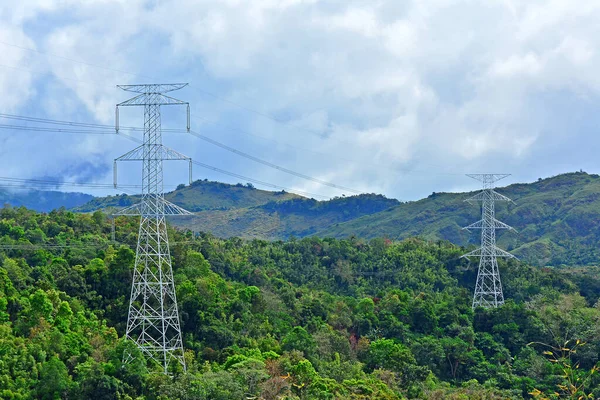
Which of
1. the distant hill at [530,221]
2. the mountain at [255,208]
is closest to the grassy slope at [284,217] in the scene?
the mountain at [255,208]

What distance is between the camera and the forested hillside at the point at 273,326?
35.0 m

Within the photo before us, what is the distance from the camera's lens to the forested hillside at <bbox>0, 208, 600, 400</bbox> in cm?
3500

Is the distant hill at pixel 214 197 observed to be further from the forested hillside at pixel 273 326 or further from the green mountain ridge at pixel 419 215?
the forested hillside at pixel 273 326

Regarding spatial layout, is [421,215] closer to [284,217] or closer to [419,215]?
[419,215]

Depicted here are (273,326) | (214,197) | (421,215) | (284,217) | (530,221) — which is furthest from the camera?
(214,197)

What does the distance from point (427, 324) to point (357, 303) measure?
4750 millimetres

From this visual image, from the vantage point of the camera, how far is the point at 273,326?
4719cm

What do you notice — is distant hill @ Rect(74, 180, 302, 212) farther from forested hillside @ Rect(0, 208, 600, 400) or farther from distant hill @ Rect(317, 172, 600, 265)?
forested hillside @ Rect(0, 208, 600, 400)

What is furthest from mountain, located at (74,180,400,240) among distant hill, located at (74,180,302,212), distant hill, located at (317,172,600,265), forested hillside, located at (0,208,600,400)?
forested hillside, located at (0,208,600,400)

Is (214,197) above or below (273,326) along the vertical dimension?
above

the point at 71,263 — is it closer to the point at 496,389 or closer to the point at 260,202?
the point at 496,389

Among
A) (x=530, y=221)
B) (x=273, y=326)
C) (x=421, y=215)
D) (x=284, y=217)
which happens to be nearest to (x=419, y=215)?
(x=421, y=215)

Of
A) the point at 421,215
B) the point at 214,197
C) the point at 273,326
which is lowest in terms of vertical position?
the point at 273,326

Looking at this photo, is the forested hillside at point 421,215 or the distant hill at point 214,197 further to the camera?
the distant hill at point 214,197
